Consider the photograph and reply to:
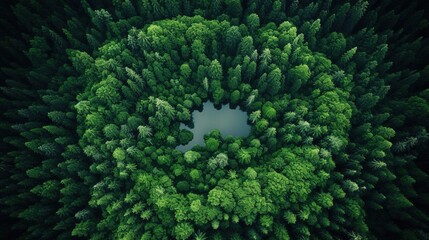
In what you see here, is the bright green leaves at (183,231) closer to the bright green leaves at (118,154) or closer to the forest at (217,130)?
the forest at (217,130)

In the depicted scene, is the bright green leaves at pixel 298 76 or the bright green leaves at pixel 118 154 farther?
the bright green leaves at pixel 298 76

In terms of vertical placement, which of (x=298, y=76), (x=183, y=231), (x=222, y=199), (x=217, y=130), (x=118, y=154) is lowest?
(x=183, y=231)

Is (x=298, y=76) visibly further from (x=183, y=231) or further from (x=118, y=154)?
(x=118, y=154)

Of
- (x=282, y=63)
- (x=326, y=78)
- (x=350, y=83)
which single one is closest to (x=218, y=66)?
(x=282, y=63)

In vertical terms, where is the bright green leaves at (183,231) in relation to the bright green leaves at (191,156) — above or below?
below

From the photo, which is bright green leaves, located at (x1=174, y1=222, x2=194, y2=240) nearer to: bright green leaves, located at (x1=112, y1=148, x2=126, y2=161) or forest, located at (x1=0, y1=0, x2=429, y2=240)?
forest, located at (x1=0, y1=0, x2=429, y2=240)

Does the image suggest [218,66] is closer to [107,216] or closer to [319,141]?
[319,141]

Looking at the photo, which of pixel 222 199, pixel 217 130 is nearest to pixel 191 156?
pixel 217 130

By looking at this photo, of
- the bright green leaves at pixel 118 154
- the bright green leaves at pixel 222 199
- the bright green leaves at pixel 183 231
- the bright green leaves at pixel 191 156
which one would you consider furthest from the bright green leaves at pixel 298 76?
the bright green leaves at pixel 118 154

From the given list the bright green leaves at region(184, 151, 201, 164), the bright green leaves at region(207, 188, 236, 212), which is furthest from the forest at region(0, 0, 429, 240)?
the bright green leaves at region(184, 151, 201, 164)
